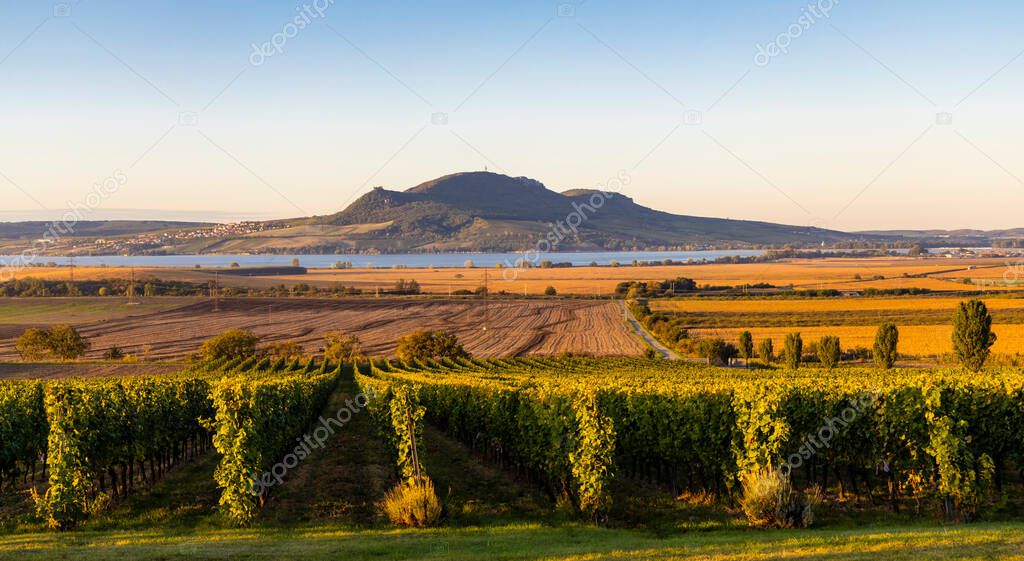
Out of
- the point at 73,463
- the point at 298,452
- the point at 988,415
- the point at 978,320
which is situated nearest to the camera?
the point at 73,463

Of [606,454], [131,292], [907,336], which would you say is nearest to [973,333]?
[907,336]

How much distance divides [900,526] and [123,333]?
11215 centimetres

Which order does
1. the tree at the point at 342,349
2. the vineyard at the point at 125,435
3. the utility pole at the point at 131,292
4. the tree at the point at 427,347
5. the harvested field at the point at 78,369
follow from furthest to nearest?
the utility pole at the point at 131,292 < the tree at the point at 342,349 < the tree at the point at 427,347 < the harvested field at the point at 78,369 < the vineyard at the point at 125,435

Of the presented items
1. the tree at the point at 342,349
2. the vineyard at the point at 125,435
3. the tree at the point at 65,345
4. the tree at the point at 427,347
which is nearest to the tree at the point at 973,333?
the tree at the point at 427,347

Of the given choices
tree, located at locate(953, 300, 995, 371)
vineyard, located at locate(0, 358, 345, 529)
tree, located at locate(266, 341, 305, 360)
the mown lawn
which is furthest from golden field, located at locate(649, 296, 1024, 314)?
the mown lawn

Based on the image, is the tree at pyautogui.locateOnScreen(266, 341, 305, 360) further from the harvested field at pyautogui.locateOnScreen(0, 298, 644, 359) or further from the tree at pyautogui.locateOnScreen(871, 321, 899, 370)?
the tree at pyautogui.locateOnScreen(871, 321, 899, 370)

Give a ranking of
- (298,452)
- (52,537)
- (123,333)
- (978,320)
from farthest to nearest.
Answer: (123,333) < (978,320) < (298,452) < (52,537)

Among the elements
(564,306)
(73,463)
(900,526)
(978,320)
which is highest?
(564,306)

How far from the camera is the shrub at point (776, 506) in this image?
16.7 meters

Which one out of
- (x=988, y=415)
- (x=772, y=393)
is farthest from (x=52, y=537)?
(x=988, y=415)

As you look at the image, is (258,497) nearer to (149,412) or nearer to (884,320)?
(149,412)

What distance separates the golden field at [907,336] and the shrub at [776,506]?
2465 inches

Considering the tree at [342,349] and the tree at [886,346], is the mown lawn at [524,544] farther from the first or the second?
Answer: the tree at [342,349]

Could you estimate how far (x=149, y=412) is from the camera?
2244cm
